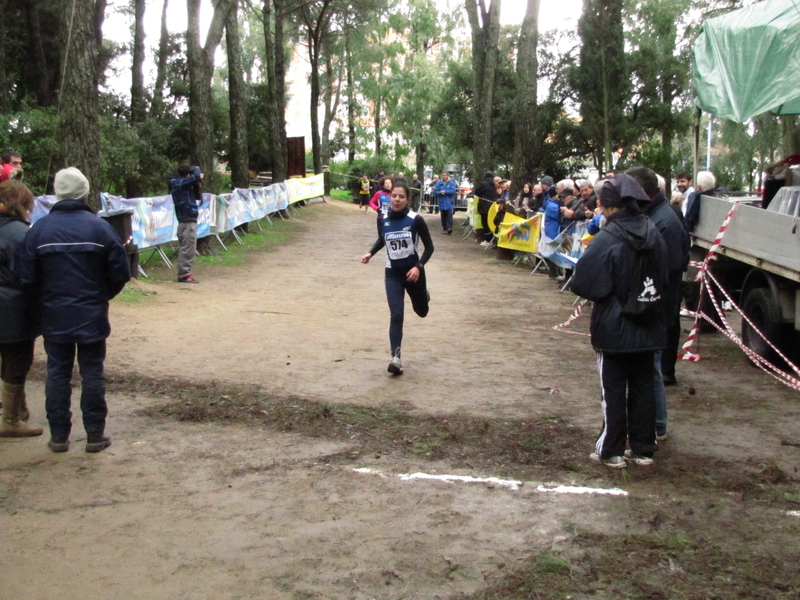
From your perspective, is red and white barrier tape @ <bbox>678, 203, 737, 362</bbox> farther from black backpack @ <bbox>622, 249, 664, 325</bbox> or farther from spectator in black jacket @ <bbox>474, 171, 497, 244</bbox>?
spectator in black jacket @ <bbox>474, 171, 497, 244</bbox>

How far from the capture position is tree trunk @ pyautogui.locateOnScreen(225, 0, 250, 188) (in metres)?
22.5

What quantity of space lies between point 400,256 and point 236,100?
16.3 meters

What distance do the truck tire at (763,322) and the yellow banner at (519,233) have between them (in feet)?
26.0

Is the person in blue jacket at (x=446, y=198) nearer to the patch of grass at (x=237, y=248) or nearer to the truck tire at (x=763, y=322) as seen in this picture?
the patch of grass at (x=237, y=248)

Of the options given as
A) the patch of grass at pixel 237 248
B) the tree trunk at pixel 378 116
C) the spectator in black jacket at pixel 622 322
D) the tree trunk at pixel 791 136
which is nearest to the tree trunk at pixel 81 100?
the patch of grass at pixel 237 248

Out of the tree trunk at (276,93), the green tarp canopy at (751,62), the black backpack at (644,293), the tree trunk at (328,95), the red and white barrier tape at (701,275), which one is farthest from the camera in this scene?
the tree trunk at (328,95)

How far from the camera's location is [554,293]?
557 inches

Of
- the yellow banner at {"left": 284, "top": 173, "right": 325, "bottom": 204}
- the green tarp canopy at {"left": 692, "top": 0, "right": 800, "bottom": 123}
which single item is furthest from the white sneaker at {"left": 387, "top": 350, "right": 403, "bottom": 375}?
the yellow banner at {"left": 284, "top": 173, "right": 325, "bottom": 204}

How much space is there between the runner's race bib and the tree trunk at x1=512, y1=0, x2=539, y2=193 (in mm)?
14959

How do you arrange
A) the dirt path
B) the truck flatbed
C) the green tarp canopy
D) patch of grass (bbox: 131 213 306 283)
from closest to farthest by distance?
the dirt path, the truck flatbed, the green tarp canopy, patch of grass (bbox: 131 213 306 283)

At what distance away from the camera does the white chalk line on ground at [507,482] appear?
4977 millimetres

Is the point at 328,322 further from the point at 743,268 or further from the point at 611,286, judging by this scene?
the point at 611,286

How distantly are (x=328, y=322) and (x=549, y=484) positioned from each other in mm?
6061

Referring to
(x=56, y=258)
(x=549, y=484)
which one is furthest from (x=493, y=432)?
(x=56, y=258)
